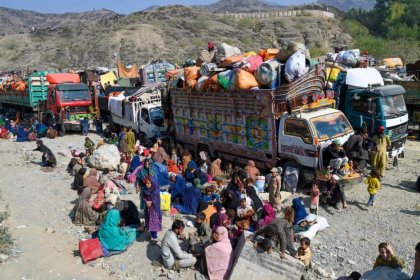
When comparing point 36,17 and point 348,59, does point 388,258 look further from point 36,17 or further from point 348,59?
point 36,17

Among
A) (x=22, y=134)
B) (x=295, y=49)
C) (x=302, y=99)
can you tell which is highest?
(x=295, y=49)

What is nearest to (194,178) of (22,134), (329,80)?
(329,80)

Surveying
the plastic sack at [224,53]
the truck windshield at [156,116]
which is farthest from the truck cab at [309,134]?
the truck windshield at [156,116]

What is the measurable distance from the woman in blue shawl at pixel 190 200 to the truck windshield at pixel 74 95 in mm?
11433

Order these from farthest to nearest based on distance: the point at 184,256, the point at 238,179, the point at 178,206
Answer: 1. the point at 178,206
2. the point at 238,179
3. the point at 184,256

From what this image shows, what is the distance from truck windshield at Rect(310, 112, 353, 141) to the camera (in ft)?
30.0

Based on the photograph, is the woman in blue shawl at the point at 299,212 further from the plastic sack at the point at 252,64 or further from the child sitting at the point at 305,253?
the plastic sack at the point at 252,64

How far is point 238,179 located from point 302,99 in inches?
108

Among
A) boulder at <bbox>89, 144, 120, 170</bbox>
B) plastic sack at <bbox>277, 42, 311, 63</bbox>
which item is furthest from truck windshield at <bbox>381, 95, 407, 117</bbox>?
boulder at <bbox>89, 144, 120, 170</bbox>

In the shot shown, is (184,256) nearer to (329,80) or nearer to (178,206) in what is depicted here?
(178,206)

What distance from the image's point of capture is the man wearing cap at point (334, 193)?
8.31 metres

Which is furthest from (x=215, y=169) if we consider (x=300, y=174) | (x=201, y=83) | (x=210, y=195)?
(x=201, y=83)

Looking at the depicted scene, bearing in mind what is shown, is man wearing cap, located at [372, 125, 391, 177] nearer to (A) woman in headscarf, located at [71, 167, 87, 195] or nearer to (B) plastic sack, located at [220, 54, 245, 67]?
(B) plastic sack, located at [220, 54, 245, 67]

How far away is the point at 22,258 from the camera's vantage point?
23.3 feet
